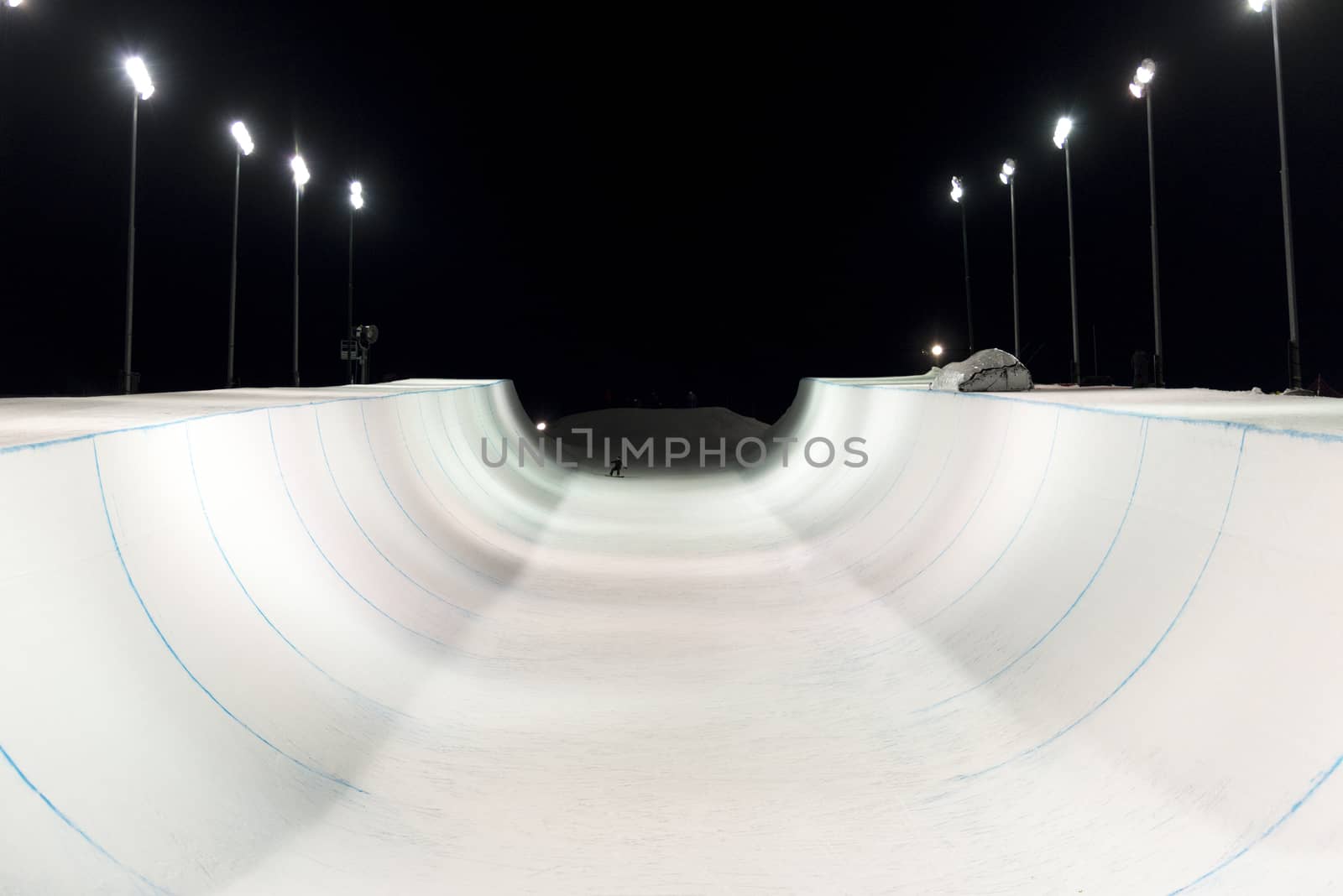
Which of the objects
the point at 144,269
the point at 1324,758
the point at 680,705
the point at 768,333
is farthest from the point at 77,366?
the point at 1324,758

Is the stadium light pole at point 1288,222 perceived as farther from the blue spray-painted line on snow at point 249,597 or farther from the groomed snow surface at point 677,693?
the blue spray-painted line on snow at point 249,597

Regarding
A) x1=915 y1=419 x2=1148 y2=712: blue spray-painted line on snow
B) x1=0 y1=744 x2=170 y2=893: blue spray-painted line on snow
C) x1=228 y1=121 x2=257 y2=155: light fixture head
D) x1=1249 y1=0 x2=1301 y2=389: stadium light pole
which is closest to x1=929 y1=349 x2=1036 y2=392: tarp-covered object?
x1=1249 y1=0 x2=1301 y2=389: stadium light pole

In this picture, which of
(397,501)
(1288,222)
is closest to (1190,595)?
(397,501)

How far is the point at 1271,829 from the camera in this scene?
14.0ft

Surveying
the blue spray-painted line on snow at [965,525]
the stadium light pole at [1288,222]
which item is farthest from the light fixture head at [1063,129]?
the blue spray-painted line on snow at [965,525]

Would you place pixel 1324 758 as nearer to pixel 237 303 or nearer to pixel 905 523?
pixel 905 523

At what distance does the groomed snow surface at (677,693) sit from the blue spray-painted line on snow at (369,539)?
0.05m

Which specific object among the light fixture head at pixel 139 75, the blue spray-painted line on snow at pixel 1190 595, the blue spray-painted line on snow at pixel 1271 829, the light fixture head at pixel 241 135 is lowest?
the blue spray-painted line on snow at pixel 1271 829

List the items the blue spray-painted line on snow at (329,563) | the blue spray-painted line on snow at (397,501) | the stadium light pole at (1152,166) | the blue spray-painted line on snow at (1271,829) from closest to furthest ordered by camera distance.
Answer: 1. the blue spray-painted line on snow at (1271,829)
2. the blue spray-painted line on snow at (329,563)
3. the blue spray-painted line on snow at (397,501)
4. the stadium light pole at (1152,166)

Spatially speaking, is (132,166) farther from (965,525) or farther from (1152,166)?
(1152,166)

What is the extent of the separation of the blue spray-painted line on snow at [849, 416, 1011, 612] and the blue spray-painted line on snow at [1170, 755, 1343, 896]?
681 cm

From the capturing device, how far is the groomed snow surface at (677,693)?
14.9 feet

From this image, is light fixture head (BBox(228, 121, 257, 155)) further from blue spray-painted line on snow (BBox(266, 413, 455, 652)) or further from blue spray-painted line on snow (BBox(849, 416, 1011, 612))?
blue spray-painted line on snow (BBox(849, 416, 1011, 612))

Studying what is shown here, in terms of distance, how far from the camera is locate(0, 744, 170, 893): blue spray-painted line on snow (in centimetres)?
394
